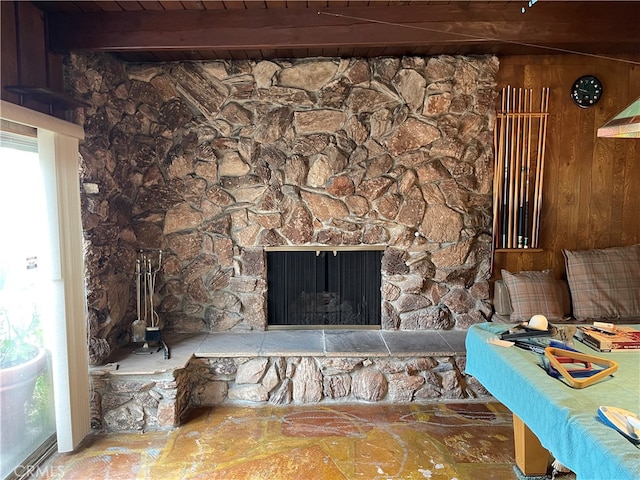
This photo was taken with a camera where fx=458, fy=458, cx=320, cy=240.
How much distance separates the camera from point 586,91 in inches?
144

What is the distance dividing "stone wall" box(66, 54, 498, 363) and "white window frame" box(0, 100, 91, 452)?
2.20 feet

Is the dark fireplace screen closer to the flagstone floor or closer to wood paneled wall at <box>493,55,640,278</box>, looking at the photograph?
the flagstone floor

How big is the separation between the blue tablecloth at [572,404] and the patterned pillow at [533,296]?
134 cm

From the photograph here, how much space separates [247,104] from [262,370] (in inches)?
80.9

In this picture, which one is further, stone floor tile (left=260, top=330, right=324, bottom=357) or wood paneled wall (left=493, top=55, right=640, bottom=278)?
wood paneled wall (left=493, top=55, right=640, bottom=278)

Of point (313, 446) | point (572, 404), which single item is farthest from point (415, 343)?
point (572, 404)

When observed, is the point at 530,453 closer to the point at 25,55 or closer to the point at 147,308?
the point at 147,308

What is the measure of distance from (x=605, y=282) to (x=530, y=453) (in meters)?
1.83

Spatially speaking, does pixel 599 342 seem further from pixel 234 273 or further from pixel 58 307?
pixel 58 307

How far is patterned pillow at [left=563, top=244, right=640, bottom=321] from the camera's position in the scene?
3494mm

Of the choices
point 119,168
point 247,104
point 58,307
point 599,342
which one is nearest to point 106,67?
point 119,168

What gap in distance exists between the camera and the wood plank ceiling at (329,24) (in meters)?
2.84

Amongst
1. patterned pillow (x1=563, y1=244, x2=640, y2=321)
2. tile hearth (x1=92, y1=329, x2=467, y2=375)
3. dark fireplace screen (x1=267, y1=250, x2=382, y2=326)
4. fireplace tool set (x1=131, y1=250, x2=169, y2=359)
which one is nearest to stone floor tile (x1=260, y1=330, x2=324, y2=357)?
tile hearth (x1=92, y1=329, x2=467, y2=375)

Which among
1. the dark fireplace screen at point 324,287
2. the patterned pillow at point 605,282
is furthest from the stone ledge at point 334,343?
the patterned pillow at point 605,282
